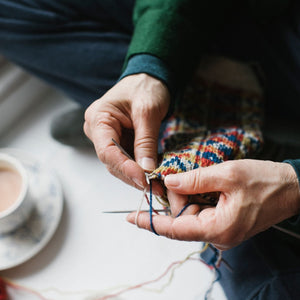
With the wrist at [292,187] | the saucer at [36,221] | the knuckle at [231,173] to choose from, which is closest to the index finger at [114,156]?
the knuckle at [231,173]

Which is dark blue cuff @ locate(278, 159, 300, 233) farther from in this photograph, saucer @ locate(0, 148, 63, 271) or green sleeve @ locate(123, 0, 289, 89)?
saucer @ locate(0, 148, 63, 271)

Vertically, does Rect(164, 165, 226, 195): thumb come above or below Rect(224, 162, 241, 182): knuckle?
below

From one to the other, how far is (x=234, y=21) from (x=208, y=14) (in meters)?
0.08

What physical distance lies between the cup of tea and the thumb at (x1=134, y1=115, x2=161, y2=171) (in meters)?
0.32

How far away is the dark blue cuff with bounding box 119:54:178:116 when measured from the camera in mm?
→ 600

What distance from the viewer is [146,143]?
54cm

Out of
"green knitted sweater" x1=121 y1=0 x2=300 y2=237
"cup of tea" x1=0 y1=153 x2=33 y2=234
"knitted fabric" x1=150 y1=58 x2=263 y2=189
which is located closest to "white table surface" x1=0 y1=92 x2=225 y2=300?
"cup of tea" x1=0 y1=153 x2=33 y2=234

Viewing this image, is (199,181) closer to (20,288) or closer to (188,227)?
(188,227)

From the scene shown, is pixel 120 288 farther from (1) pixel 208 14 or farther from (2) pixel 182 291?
(1) pixel 208 14

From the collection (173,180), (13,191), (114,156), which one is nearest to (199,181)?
(173,180)

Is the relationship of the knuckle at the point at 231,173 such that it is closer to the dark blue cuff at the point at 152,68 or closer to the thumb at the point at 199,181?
the thumb at the point at 199,181

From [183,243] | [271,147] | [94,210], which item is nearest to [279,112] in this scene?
[271,147]

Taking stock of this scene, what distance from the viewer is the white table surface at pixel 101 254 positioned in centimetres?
74

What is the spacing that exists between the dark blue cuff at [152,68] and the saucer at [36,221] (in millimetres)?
406
